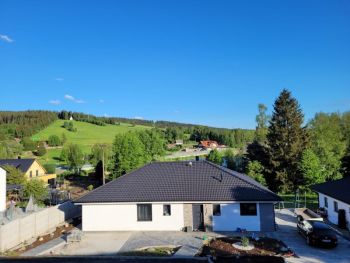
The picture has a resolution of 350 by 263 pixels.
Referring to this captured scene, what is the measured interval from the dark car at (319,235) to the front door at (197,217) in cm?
699

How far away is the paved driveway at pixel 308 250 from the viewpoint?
17.9 m

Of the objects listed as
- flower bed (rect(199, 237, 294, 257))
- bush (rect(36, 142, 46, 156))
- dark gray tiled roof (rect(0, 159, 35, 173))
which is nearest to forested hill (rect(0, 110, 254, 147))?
bush (rect(36, 142, 46, 156))

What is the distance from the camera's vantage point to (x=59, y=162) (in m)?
90.8

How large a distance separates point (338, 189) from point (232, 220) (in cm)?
923

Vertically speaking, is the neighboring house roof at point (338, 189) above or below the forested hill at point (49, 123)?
below

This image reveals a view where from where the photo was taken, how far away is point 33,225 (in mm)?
23891

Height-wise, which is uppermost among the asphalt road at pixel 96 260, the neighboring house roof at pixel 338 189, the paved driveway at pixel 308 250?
the neighboring house roof at pixel 338 189

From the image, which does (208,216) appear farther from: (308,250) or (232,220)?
(308,250)

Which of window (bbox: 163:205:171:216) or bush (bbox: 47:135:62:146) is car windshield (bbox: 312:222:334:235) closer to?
window (bbox: 163:205:171:216)

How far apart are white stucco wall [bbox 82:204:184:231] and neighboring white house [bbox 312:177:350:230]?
11.3 m

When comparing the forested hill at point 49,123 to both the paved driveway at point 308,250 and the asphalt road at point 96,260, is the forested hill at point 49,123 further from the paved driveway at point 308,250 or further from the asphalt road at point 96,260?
the asphalt road at point 96,260

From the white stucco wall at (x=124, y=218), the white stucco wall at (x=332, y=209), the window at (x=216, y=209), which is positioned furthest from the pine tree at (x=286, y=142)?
the white stucco wall at (x=124, y=218)

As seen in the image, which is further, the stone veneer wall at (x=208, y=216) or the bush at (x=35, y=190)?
the bush at (x=35, y=190)

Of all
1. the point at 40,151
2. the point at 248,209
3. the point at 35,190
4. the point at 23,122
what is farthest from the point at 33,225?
the point at 23,122
